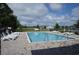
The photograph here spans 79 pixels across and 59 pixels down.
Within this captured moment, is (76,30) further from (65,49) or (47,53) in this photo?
(47,53)

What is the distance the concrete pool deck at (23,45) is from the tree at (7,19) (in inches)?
11.0

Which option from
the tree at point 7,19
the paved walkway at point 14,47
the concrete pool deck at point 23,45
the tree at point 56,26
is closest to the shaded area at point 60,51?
the concrete pool deck at point 23,45

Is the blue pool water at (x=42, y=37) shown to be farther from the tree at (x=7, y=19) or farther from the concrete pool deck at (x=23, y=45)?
the tree at (x=7, y=19)

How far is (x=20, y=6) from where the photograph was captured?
17.2 ft

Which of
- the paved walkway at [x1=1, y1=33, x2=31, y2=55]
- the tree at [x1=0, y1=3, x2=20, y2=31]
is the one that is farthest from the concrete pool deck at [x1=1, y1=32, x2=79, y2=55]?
the tree at [x1=0, y1=3, x2=20, y2=31]

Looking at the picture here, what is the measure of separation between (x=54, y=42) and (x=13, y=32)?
987 mm

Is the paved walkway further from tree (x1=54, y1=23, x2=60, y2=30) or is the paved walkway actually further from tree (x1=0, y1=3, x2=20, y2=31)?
tree (x1=54, y1=23, x2=60, y2=30)

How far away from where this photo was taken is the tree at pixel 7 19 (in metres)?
5.25

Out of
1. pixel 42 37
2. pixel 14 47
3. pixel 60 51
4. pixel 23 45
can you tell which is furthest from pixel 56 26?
pixel 14 47

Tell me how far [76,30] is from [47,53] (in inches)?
34.2

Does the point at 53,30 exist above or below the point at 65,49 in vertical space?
above
